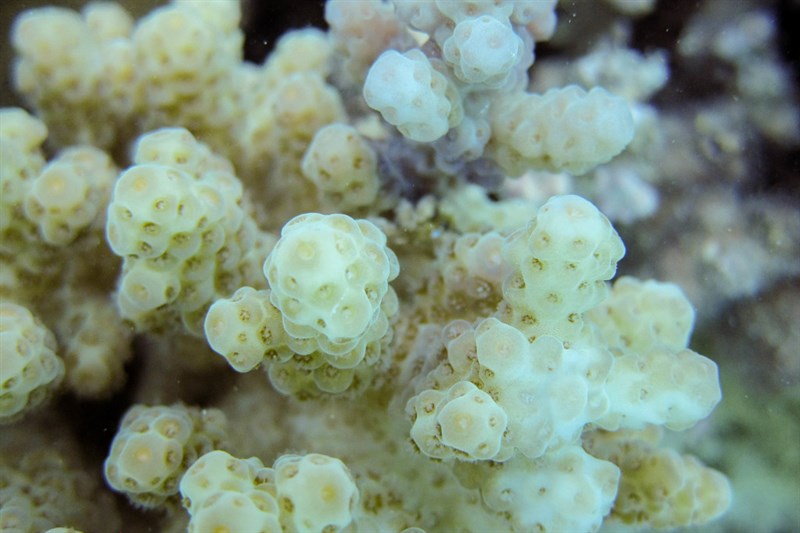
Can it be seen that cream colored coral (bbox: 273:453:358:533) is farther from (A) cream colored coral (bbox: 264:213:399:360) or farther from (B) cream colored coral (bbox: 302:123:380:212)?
(B) cream colored coral (bbox: 302:123:380:212)

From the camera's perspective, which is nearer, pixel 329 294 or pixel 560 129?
pixel 329 294

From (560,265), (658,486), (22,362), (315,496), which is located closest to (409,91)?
(560,265)

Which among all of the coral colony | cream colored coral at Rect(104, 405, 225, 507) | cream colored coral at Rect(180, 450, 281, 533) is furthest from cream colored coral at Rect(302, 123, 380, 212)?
cream colored coral at Rect(180, 450, 281, 533)

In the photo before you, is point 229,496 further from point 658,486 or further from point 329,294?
point 658,486

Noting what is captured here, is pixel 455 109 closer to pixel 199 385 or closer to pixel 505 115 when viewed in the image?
pixel 505 115

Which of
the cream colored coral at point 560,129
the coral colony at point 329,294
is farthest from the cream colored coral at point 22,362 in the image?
the cream colored coral at point 560,129

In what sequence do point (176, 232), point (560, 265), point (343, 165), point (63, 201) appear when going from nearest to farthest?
point (560, 265)
point (176, 232)
point (63, 201)
point (343, 165)

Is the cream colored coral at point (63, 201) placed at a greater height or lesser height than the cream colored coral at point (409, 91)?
lesser

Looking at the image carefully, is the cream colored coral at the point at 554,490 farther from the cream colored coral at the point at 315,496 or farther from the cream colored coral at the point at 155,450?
the cream colored coral at the point at 155,450

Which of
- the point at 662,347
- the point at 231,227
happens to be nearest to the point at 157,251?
the point at 231,227
